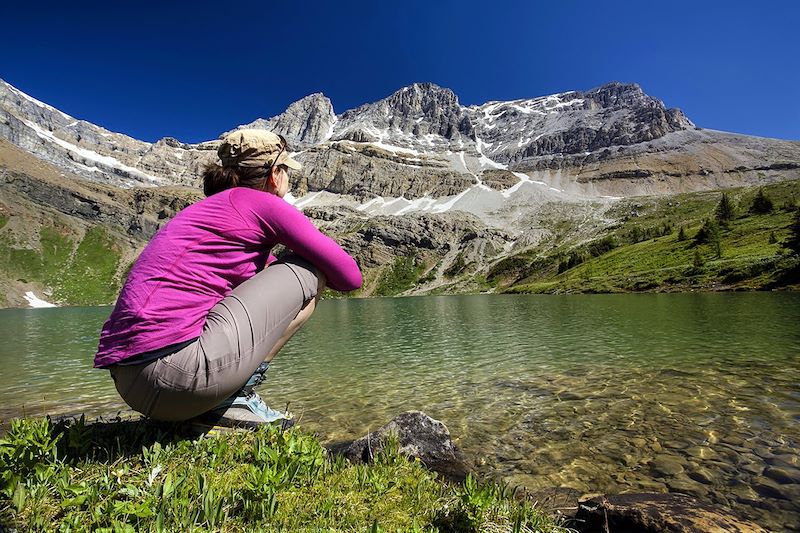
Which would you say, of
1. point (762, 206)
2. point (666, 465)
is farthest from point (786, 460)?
point (762, 206)

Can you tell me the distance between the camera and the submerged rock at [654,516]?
146 inches

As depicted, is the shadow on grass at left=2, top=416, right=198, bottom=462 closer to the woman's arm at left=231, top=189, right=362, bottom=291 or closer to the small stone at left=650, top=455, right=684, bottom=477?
the woman's arm at left=231, top=189, right=362, bottom=291

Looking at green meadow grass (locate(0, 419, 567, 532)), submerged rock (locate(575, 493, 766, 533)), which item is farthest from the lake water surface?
green meadow grass (locate(0, 419, 567, 532))

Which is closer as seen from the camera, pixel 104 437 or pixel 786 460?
pixel 104 437

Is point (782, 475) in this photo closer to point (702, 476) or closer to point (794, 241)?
point (702, 476)

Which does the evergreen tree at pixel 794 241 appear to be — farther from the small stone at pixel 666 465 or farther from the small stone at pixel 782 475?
the small stone at pixel 666 465

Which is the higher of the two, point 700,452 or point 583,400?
point 700,452

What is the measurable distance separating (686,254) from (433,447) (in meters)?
107

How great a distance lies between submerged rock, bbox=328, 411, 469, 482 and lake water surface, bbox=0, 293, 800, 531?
29.4 inches

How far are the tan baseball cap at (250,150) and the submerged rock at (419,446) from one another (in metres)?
3.92

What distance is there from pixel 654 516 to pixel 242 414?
15.1 feet

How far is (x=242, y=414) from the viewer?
5.11 m

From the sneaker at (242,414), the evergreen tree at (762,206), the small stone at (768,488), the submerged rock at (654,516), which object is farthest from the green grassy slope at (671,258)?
the sneaker at (242,414)

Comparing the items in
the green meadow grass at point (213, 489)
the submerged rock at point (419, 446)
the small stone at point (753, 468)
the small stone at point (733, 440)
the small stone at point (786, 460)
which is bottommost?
the small stone at point (733, 440)
